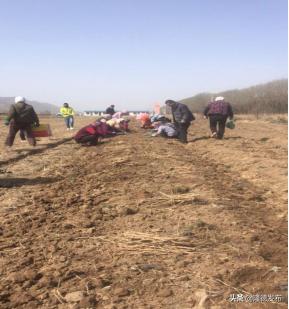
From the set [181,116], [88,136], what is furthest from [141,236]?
[181,116]

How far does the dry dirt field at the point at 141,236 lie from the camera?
3.49 meters

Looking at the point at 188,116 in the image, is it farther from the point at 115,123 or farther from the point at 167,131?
the point at 115,123

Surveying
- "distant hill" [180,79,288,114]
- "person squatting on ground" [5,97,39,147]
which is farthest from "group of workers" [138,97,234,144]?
"distant hill" [180,79,288,114]

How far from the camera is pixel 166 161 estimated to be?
32.0 ft

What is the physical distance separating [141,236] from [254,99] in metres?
64.9

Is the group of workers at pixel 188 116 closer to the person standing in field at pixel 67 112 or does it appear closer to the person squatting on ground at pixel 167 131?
the person squatting on ground at pixel 167 131

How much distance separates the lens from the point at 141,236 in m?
4.70

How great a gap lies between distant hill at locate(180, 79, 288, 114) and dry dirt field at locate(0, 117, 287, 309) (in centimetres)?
4882

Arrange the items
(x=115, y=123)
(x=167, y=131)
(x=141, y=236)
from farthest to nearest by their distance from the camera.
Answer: (x=115, y=123) → (x=167, y=131) → (x=141, y=236)

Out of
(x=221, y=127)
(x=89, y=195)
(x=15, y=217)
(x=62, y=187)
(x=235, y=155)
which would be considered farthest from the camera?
(x=221, y=127)

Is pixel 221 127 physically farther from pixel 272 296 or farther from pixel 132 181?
pixel 272 296

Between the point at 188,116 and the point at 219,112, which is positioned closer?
the point at 188,116

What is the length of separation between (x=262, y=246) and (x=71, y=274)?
1861mm

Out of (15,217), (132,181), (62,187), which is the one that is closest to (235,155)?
(132,181)
